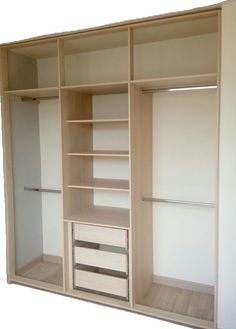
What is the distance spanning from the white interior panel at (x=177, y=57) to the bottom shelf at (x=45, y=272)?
2.37 meters

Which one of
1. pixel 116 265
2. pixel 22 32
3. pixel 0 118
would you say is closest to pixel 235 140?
pixel 116 265

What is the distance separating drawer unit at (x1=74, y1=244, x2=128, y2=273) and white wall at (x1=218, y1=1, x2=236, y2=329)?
2.88 ft

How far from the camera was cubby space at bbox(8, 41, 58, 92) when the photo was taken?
3.12 meters

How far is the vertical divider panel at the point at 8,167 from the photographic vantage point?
3104 mm

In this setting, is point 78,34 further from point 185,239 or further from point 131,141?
point 185,239

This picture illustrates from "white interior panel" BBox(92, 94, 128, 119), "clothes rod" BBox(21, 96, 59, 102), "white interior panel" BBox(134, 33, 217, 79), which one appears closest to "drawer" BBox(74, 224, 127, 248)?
"white interior panel" BBox(92, 94, 128, 119)

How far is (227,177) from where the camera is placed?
2.25 m

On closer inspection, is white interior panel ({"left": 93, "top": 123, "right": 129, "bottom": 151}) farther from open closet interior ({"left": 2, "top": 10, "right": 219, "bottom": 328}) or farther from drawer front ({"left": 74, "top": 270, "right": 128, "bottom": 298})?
drawer front ({"left": 74, "top": 270, "right": 128, "bottom": 298})

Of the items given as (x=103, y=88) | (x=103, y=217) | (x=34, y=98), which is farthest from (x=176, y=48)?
(x=103, y=217)

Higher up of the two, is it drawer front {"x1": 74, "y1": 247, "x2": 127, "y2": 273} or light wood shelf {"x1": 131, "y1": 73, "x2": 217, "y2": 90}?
light wood shelf {"x1": 131, "y1": 73, "x2": 217, "y2": 90}

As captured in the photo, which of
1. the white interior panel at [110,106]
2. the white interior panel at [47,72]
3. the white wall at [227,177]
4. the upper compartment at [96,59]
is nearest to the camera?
the white wall at [227,177]

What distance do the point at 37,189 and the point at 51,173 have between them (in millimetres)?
268

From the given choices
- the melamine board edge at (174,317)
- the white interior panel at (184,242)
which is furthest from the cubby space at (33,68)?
the melamine board edge at (174,317)

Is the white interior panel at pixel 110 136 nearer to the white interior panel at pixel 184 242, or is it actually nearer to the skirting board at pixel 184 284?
the white interior panel at pixel 184 242
